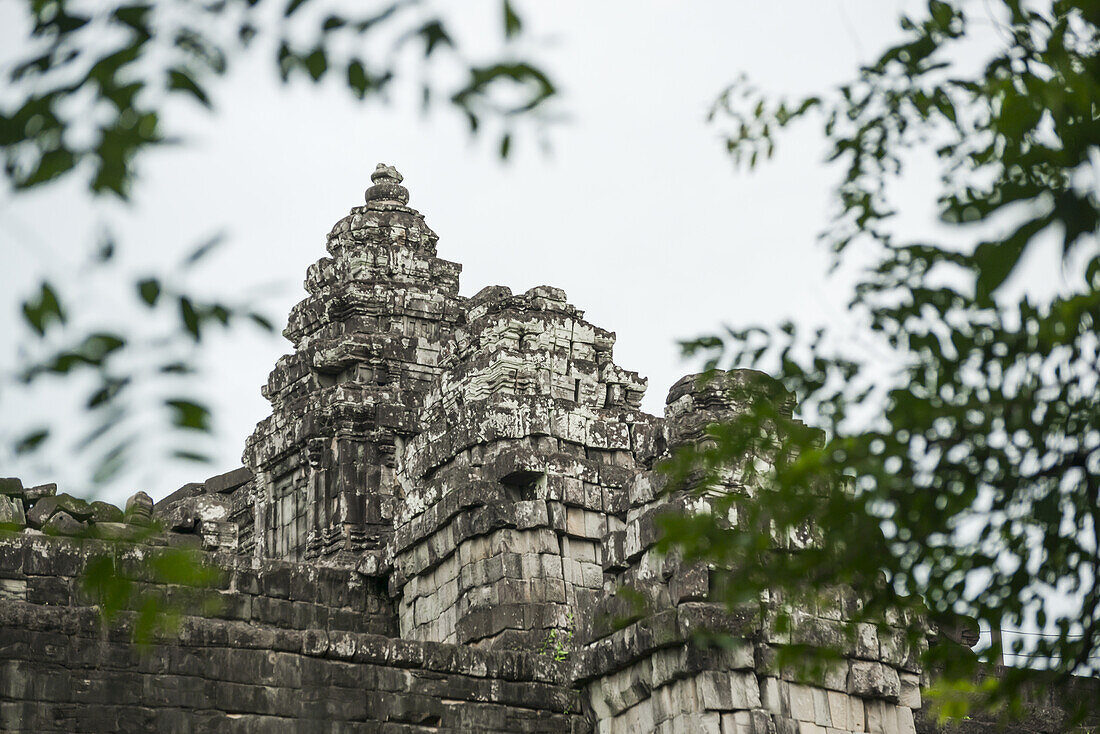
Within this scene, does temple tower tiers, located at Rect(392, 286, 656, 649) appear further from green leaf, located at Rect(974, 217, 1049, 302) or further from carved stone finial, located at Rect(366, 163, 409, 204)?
green leaf, located at Rect(974, 217, 1049, 302)

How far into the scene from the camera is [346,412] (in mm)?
19594

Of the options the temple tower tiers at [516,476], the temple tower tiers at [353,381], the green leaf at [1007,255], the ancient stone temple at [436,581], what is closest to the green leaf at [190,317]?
the green leaf at [1007,255]

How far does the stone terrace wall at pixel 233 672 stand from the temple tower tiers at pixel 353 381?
14.9 feet

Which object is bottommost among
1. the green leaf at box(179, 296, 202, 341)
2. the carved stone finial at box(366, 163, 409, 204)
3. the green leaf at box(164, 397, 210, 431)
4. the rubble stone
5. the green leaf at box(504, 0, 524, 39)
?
the green leaf at box(164, 397, 210, 431)

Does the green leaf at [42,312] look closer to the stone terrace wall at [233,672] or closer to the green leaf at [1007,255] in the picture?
the green leaf at [1007,255]

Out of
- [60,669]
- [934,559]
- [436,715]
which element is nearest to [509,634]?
[436,715]

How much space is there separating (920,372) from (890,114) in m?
1.45

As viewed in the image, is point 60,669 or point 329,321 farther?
point 329,321

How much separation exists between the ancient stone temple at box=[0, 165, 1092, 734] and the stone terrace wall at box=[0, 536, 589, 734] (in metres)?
0.02

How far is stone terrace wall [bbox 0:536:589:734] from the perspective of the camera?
38.4ft

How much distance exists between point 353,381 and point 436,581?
16.1 feet

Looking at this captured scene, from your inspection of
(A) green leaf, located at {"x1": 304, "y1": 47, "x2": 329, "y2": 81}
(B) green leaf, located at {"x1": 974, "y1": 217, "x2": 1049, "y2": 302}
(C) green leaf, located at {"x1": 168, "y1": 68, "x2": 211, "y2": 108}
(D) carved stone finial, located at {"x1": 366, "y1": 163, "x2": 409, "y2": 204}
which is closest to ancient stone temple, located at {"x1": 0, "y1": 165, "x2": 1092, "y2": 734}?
(D) carved stone finial, located at {"x1": 366, "y1": 163, "x2": 409, "y2": 204}

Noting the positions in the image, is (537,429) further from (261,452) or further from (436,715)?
(261,452)

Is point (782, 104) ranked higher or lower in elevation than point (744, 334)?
higher
